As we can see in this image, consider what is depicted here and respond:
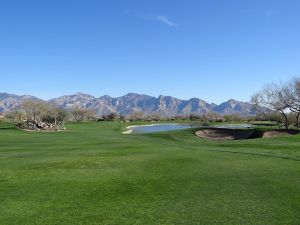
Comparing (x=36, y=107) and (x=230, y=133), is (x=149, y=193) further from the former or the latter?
(x=36, y=107)

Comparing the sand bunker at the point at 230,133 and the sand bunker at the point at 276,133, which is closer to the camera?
the sand bunker at the point at 276,133

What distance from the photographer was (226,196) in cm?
1324

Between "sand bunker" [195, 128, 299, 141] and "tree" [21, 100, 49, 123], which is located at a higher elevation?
"tree" [21, 100, 49, 123]

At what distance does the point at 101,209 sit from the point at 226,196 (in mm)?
4668

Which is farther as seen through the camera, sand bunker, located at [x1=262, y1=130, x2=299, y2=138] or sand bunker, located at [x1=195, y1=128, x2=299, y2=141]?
sand bunker, located at [x1=195, y1=128, x2=299, y2=141]

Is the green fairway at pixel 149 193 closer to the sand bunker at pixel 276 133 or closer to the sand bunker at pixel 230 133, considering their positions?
the sand bunker at pixel 276 133

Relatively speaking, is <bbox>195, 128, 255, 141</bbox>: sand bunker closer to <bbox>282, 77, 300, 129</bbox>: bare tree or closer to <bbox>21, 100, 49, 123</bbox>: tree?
<bbox>282, 77, 300, 129</bbox>: bare tree

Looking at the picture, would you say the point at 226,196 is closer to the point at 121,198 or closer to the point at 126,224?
the point at 121,198

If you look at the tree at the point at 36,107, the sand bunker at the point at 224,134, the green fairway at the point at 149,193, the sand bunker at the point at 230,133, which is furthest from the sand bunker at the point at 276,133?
the tree at the point at 36,107

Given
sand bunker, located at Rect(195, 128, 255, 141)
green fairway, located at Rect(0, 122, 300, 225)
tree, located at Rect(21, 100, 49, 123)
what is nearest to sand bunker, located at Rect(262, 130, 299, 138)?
sand bunker, located at Rect(195, 128, 255, 141)

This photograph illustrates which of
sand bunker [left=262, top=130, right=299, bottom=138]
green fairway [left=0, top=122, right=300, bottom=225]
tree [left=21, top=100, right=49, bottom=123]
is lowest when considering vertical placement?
green fairway [left=0, top=122, right=300, bottom=225]

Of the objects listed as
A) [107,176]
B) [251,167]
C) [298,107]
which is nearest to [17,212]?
[107,176]

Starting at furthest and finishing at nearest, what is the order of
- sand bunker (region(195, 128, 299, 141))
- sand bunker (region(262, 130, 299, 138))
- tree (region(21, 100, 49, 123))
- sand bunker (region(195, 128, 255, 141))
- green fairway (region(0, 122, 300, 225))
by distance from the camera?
1. tree (region(21, 100, 49, 123))
2. sand bunker (region(195, 128, 255, 141))
3. sand bunker (region(195, 128, 299, 141))
4. sand bunker (region(262, 130, 299, 138))
5. green fairway (region(0, 122, 300, 225))

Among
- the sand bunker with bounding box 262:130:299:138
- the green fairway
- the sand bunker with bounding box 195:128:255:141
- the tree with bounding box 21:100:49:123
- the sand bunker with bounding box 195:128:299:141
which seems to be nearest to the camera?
the green fairway
